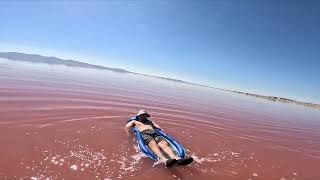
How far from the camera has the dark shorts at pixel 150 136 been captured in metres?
8.99

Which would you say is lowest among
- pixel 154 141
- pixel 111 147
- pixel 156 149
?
pixel 111 147

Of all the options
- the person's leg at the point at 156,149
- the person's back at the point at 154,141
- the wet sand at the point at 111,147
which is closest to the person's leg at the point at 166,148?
the person's back at the point at 154,141

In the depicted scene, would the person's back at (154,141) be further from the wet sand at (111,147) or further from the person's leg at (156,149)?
the wet sand at (111,147)

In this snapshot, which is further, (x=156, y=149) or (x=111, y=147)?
(x=111, y=147)

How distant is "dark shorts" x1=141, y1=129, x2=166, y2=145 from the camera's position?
899 centimetres

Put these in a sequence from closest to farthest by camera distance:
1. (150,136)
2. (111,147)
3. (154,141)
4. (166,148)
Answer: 1. (166,148)
2. (154,141)
3. (111,147)
4. (150,136)

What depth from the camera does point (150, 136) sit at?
9273mm

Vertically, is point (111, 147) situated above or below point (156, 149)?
below

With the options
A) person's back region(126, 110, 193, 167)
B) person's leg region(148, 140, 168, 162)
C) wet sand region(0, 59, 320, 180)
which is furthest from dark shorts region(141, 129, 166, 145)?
wet sand region(0, 59, 320, 180)

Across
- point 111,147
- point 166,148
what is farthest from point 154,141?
point 111,147

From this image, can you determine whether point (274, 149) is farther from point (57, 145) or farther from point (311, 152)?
point (57, 145)

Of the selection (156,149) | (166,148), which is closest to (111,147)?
(156,149)

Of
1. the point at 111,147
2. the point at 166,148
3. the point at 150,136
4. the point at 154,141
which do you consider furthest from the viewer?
the point at 150,136

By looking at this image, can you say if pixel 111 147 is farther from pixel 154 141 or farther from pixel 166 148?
pixel 166 148
